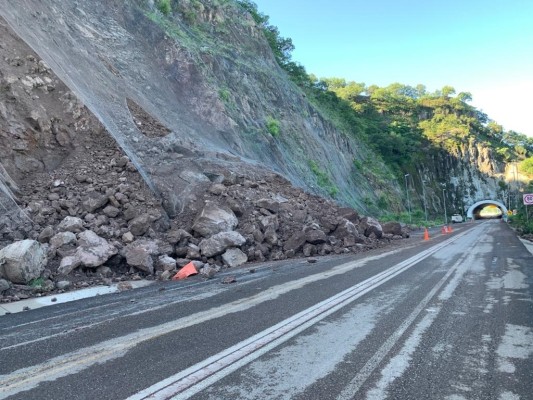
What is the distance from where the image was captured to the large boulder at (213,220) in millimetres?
13953

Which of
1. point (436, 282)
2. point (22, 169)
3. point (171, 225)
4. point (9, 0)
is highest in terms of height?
→ point (9, 0)

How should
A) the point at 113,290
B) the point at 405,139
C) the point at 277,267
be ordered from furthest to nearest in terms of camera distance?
the point at 405,139
the point at 277,267
the point at 113,290

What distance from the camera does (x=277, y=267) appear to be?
39.2 feet

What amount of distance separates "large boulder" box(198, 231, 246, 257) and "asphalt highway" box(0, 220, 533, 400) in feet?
14.5

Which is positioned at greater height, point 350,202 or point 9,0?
point 9,0

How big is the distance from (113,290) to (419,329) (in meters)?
7.07

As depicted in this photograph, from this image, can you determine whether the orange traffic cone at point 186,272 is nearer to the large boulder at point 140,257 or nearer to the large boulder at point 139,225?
the large boulder at point 140,257

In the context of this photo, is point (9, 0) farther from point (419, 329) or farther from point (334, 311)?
point (419, 329)

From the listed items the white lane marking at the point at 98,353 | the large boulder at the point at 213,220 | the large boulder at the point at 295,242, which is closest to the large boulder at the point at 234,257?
the large boulder at the point at 213,220

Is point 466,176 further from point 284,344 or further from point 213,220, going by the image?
point 284,344

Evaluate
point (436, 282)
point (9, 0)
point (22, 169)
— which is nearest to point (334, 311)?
point (436, 282)

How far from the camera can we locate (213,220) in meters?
14.2

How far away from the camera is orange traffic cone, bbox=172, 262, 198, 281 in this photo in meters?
10.9

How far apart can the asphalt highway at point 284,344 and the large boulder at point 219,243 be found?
14.5 ft
